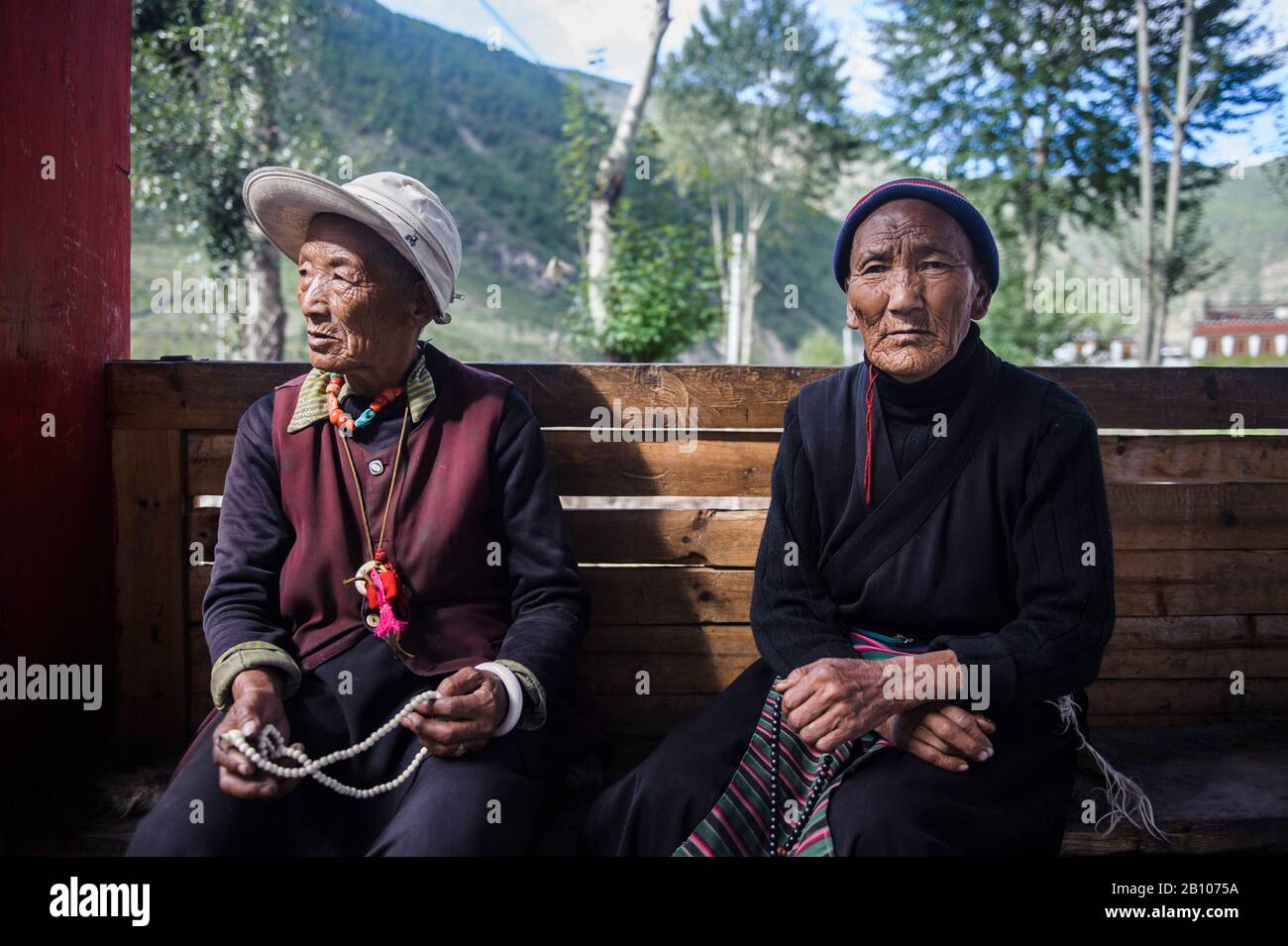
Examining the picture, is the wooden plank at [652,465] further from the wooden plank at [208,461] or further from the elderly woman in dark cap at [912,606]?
the wooden plank at [208,461]

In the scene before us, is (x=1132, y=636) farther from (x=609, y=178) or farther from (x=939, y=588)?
(x=609, y=178)

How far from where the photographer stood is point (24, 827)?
2.32 metres

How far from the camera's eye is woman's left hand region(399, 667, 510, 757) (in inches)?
78.7

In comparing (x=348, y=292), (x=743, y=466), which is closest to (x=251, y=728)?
(x=348, y=292)

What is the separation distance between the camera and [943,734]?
1.96 m

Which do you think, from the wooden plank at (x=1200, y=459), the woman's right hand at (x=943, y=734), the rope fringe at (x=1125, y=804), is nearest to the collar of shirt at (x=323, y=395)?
the woman's right hand at (x=943, y=734)

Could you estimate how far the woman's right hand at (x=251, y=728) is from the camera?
1.93m

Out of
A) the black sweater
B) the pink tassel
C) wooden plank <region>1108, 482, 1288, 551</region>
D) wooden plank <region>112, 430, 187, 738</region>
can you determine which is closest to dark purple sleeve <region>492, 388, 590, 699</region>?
the pink tassel

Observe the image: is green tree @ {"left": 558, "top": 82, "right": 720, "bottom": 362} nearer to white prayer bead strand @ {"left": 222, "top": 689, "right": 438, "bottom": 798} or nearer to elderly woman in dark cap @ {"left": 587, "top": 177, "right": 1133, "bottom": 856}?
elderly woman in dark cap @ {"left": 587, "top": 177, "right": 1133, "bottom": 856}

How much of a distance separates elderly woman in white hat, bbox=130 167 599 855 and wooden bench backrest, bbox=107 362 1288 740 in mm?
442

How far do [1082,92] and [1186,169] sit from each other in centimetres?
353

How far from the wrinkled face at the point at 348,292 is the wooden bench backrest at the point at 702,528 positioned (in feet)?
1.79
